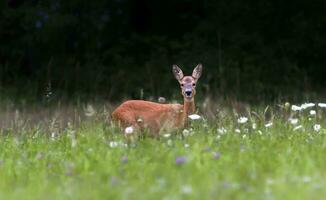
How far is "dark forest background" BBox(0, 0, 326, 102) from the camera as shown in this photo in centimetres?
1817

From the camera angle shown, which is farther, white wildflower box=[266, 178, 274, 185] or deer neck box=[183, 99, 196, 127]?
deer neck box=[183, 99, 196, 127]

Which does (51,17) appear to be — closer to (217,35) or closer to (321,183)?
(217,35)

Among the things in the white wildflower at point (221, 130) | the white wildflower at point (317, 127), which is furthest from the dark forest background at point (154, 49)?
the white wildflower at point (221, 130)

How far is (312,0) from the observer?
61.5 ft

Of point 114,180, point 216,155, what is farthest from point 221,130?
point 114,180

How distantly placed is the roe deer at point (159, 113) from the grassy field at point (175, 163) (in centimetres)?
59

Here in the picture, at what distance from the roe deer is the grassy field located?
59 cm

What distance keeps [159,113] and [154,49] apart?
33.5 feet

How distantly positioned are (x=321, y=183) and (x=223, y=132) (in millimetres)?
2380

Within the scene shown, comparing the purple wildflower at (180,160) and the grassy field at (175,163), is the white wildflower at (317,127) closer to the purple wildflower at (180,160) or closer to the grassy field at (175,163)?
the grassy field at (175,163)

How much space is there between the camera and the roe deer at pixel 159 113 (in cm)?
977

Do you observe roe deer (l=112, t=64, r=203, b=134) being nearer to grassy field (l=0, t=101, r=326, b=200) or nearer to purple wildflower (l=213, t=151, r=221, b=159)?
grassy field (l=0, t=101, r=326, b=200)

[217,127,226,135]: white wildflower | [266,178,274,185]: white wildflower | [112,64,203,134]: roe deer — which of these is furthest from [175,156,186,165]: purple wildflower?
[112,64,203,134]: roe deer

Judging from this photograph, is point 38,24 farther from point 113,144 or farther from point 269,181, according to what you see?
point 269,181
